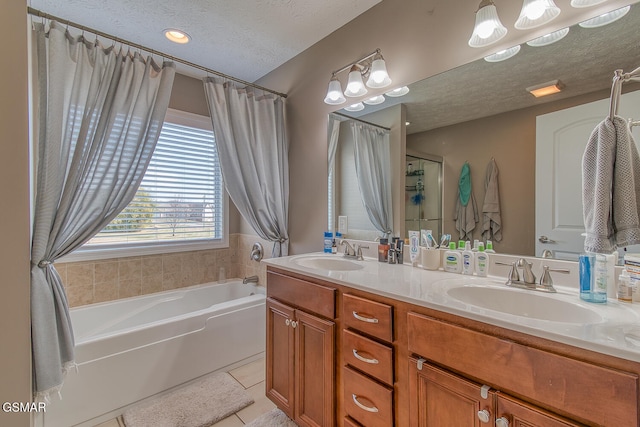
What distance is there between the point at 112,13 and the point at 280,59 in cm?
123

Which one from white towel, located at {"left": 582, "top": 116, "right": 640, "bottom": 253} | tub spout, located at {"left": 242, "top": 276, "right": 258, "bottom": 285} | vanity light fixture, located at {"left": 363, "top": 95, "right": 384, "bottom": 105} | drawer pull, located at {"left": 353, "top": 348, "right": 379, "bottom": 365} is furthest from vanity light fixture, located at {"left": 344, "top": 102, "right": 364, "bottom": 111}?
tub spout, located at {"left": 242, "top": 276, "right": 258, "bottom": 285}

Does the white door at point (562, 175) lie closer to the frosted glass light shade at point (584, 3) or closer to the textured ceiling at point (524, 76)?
the textured ceiling at point (524, 76)

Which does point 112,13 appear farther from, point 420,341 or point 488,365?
point 488,365

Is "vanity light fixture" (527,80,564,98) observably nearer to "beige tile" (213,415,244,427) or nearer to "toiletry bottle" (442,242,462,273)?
"toiletry bottle" (442,242,462,273)

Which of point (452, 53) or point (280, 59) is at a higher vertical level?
point (280, 59)

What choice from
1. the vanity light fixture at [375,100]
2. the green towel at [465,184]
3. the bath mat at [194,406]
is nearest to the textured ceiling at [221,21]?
the vanity light fixture at [375,100]

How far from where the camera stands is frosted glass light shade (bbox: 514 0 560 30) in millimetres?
1169

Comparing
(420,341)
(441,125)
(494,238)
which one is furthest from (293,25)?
(420,341)

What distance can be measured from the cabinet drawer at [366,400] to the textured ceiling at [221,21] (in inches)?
86.7

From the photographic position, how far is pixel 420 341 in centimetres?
102

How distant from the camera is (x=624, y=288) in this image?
98 cm

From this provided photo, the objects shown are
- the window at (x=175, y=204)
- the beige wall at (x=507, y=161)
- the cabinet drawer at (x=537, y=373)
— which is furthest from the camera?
the window at (x=175, y=204)

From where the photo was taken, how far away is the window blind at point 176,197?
8.23 feet

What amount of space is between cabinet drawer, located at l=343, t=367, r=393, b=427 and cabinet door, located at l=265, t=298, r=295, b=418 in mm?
408
